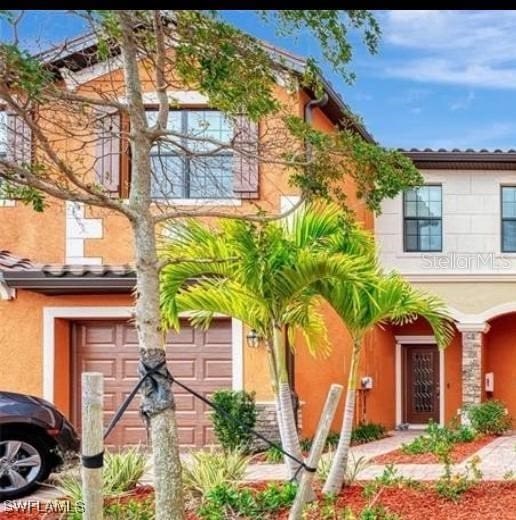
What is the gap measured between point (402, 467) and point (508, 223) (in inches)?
91.2

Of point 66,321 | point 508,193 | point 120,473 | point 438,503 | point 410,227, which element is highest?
point 508,193

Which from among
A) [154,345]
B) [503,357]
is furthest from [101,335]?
[503,357]

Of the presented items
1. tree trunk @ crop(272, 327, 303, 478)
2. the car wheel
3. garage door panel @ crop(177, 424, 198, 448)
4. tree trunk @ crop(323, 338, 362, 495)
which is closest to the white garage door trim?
the car wheel

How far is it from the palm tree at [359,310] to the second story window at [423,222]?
49.1 inches

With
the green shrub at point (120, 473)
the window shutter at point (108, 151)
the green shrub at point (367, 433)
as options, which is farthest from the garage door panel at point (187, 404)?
the window shutter at point (108, 151)

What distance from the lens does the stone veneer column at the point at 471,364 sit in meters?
5.32

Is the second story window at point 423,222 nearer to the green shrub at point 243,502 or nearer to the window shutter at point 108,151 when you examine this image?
the green shrub at point 243,502

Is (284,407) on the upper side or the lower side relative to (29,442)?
upper

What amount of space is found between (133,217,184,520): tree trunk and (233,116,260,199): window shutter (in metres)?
0.60

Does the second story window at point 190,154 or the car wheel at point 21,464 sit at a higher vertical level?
the second story window at point 190,154

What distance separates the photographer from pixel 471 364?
216 inches

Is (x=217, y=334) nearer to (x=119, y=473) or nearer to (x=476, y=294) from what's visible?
(x=119, y=473)

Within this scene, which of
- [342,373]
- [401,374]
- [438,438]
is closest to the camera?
[342,373]

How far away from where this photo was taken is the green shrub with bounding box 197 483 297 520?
11.1ft
